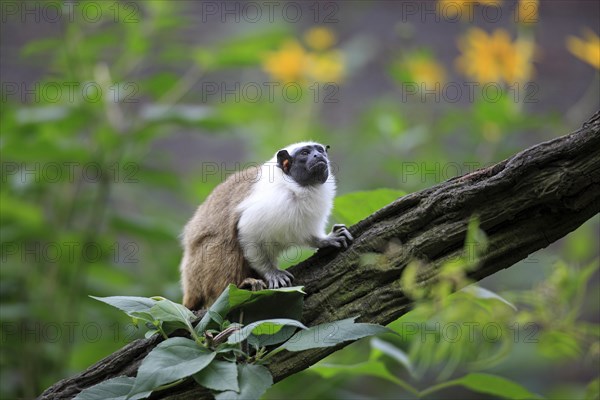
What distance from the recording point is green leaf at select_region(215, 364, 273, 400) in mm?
1683

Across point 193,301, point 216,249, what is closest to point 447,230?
point 216,249

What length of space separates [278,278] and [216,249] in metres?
0.35

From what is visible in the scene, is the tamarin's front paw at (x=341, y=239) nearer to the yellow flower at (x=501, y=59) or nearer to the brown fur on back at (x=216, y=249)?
the brown fur on back at (x=216, y=249)

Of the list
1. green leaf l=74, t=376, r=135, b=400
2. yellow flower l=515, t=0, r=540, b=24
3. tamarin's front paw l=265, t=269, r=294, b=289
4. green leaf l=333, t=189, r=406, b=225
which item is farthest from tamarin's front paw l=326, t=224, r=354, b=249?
yellow flower l=515, t=0, r=540, b=24

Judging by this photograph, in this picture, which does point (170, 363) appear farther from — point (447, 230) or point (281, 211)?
point (281, 211)

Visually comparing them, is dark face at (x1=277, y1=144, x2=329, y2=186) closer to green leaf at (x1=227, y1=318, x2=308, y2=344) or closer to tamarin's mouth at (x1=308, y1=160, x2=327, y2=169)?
tamarin's mouth at (x1=308, y1=160, x2=327, y2=169)

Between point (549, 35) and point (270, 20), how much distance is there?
2.70 meters

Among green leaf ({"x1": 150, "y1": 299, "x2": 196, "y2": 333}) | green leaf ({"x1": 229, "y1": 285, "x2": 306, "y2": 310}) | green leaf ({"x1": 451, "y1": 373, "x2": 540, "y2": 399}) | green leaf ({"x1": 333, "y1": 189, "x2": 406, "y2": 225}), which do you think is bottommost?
green leaf ({"x1": 451, "y1": 373, "x2": 540, "y2": 399})

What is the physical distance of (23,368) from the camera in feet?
11.5

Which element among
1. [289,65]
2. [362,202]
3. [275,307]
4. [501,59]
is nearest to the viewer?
[275,307]

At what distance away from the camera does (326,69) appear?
4020mm

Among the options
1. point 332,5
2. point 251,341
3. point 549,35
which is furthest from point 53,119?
point 549,35

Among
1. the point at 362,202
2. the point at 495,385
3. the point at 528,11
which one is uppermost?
the point at 528,11

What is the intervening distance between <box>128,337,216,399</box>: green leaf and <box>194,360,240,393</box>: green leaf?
32 millimetres
